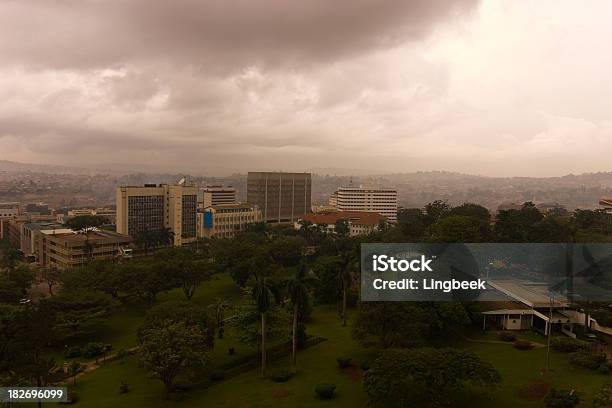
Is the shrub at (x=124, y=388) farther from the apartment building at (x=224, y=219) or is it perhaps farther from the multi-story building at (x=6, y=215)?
the multi-story building at (x=6, y=215)

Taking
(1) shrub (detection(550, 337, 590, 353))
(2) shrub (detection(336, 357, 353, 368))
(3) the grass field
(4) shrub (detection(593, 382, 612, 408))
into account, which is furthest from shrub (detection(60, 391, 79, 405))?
(1) shrub (detection(550, 337, 590, 353))

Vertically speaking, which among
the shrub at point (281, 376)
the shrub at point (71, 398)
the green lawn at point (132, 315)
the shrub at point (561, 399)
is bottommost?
the green lawn at point (132, 315)

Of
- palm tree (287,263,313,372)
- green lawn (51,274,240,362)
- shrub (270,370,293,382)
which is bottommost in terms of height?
green lawn (51,274,240,362)

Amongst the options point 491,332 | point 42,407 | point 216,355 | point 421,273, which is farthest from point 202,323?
point 491,332

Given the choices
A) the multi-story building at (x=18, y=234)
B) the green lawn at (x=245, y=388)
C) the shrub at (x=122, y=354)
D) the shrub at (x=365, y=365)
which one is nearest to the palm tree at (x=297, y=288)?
the green lawn at (x=245, y=388)

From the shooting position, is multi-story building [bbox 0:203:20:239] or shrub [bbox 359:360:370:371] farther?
multi-story building [bbox 0:203:20:239]

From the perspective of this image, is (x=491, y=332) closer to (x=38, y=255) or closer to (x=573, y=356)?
(x=573, y=356)

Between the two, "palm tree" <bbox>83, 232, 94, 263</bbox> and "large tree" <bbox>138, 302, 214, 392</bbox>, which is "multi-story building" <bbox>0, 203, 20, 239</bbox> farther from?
"large tree" <bbox>138, 302, 214, 392</bbox>
